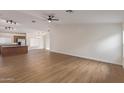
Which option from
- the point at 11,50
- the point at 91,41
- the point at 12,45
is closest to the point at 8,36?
the point at 12,45

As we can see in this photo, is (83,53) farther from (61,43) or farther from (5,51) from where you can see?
(5,51)

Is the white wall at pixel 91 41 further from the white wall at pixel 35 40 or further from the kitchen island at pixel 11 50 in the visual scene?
the white wall at pixel 35 40

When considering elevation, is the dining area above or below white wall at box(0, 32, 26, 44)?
below

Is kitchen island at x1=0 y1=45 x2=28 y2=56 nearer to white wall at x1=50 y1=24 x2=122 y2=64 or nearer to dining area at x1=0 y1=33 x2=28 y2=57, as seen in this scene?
dining area at x1=0 y1=33 x2=28 y2=57

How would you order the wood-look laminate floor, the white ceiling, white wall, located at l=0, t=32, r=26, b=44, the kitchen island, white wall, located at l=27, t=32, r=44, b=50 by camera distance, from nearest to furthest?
the wood-look laminate floor
the white ceiling
the kitchen island
white wall, located at l=0, t=32, r=26, b=44
white wall, located at l=27, t=32, r=44, b=50

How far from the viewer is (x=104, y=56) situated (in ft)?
22.0

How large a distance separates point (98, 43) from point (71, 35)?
2.10m

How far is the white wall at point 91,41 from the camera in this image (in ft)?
20.5

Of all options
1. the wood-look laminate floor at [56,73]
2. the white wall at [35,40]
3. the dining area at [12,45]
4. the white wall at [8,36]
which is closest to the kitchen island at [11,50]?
the dining area at [12,45]

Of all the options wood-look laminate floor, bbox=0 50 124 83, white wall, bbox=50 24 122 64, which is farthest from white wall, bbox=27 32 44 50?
wood-look laminate floor, bbox=0 50 124 83

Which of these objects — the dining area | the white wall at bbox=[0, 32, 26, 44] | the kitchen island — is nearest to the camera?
the kitchen island

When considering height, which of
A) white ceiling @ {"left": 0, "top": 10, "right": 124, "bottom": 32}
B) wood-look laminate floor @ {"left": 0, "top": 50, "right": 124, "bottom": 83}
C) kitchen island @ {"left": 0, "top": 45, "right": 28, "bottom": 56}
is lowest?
wood-look laminate floor @ {"left": 0, "top": 50, "right": 124, "bottom": 83}

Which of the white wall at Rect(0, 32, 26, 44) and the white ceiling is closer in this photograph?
the white ceiling

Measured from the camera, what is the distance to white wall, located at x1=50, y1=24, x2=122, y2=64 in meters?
6.26
